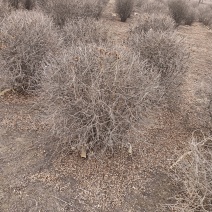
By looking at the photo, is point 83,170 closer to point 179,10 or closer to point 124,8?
point 124,8

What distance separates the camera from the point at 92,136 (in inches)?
157

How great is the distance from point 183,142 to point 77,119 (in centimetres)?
210

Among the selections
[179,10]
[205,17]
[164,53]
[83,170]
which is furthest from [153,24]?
[205,17]

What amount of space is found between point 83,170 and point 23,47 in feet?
8.98

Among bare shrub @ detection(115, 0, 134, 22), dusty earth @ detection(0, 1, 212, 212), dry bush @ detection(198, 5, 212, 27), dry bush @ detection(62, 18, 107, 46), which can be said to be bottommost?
dusty earth @ detection(0, 1, 212, 212)

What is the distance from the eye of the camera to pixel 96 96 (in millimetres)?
3678

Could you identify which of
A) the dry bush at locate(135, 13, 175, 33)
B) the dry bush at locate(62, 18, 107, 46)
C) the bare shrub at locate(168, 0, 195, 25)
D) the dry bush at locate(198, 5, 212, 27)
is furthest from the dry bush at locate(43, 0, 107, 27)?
the dry bush at locate(198, 5, 212, 27)

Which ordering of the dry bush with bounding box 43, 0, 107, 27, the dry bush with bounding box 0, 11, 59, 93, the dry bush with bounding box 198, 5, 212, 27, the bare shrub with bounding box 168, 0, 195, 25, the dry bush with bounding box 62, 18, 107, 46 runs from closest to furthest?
1. the dry bush with bounding box 0, 11, 59, 93
2. the dry bush with bounding box 62, 18, 107, 46
3. the dry bush with bounding box 43, 0, 107, 27
4. the bare shrub with bounding box 168, 0, 195, 25
5. the dry bush with bounding box 198, 5, 212, 27

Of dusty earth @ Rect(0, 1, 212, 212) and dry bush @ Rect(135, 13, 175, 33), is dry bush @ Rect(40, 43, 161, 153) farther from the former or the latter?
dry bush @ Rect(135, 13, 175, 33)

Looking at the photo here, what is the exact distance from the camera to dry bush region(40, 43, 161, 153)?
147 inches

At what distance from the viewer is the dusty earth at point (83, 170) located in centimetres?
366

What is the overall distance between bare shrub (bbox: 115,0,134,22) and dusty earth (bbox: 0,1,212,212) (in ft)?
28.2

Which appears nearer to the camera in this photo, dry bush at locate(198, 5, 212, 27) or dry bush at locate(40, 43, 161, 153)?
dry bush at locate(40, 43, 161, 153)

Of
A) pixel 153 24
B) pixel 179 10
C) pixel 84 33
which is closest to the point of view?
pixel 84 33
